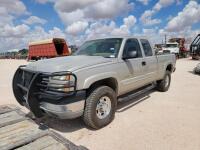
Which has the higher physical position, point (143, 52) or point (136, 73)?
point (143, 52)

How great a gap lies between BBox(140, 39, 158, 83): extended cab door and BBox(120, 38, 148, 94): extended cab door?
241mm

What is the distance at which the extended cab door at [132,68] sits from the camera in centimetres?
461

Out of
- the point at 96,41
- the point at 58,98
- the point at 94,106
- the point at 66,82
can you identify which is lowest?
the point at 94,106

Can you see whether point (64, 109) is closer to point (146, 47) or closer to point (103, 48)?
point (103, 48)

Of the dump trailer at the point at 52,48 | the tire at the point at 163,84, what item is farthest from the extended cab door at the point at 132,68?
the dump trailer at the point at 52,48

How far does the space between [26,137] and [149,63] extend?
12.6 feet

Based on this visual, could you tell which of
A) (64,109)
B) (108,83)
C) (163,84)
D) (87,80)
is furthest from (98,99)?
(163,84)

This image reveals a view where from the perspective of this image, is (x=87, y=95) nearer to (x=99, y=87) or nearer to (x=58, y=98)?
(x=99, y=87)

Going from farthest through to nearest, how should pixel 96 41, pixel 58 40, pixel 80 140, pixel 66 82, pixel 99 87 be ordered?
pixel 58 40 → pixel 96 41 → pixel 99 87 → pixel 80 140 → pixel 66 82

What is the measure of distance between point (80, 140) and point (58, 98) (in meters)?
0.94

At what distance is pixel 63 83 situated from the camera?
3.32 metres

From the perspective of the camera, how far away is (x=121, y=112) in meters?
4.98

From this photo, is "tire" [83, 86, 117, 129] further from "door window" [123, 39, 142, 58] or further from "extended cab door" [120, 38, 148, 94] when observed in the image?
"door window" [123, 39, 142, 58]

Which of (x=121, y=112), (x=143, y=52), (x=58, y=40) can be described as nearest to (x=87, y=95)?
(x=121, y=112)
